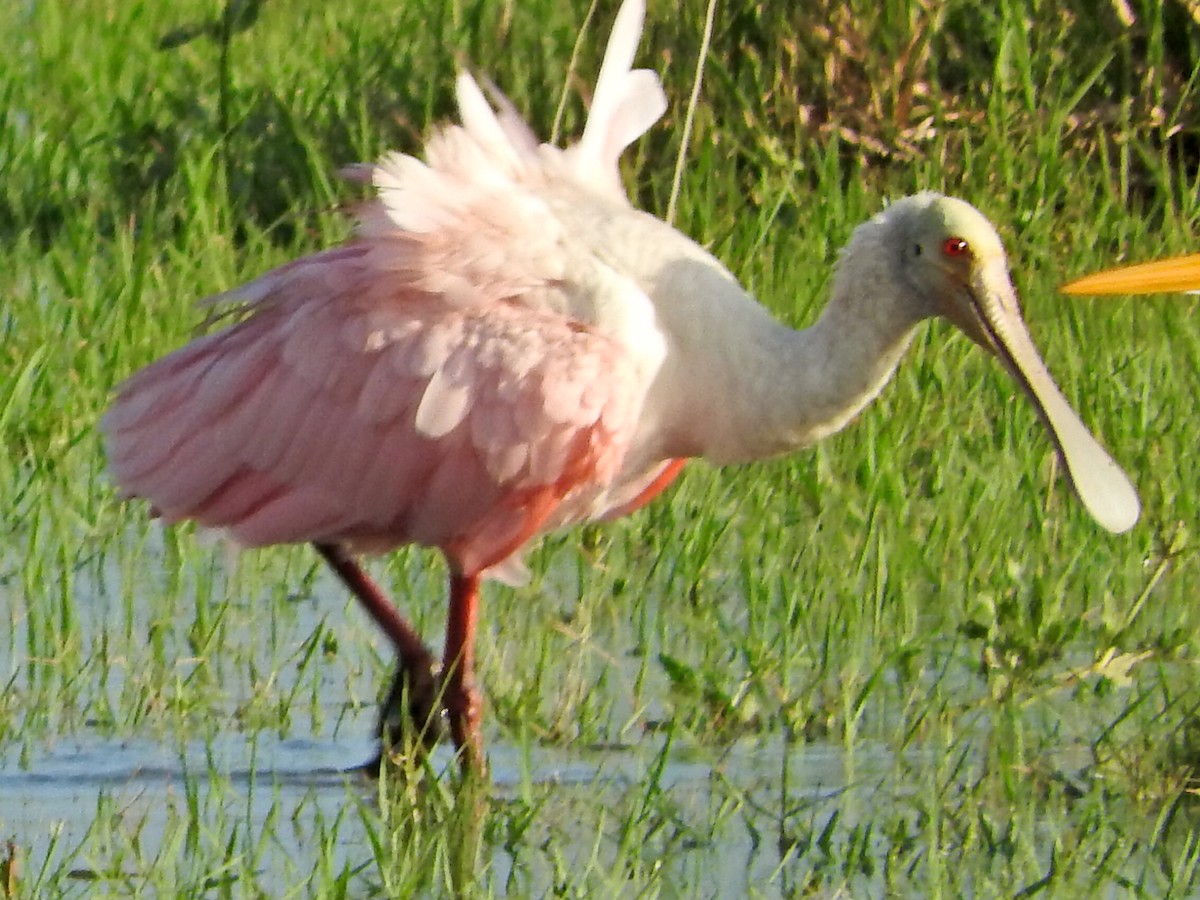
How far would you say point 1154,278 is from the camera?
5.63 m

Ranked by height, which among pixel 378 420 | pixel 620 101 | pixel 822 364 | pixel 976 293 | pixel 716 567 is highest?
pixel 620 101

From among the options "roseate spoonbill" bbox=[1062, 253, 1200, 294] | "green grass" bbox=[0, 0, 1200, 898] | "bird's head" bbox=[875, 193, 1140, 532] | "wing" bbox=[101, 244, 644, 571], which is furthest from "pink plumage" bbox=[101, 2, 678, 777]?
"roseate spoonbill" bbox=[1062, 253, 1200, 294]

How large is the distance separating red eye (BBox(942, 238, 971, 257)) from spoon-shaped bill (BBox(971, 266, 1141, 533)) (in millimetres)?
60

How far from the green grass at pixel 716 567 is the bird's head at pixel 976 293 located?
228mm

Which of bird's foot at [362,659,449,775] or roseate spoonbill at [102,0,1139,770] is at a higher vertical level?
roseate spoonbill at [102,0,1139,770]

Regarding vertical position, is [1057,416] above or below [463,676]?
above

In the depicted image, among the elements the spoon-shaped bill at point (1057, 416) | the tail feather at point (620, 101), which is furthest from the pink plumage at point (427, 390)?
the spoon-shaped bill at point (1057, 416)

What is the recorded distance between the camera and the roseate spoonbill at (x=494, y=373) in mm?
5047

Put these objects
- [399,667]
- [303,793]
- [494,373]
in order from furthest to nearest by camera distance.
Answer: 1. [399,667]
2. [494,373]
3. [303,793]

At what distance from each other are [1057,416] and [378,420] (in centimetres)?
122

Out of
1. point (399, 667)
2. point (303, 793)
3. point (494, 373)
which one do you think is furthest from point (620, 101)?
point (303, 793)

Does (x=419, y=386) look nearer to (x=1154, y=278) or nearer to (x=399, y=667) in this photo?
(x=399, y=667)

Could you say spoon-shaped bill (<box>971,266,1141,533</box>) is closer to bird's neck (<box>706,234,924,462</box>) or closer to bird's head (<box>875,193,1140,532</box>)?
bird's head (<box>875,193,1140,532</box>)

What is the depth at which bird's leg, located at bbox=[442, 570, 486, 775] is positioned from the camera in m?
4.94
